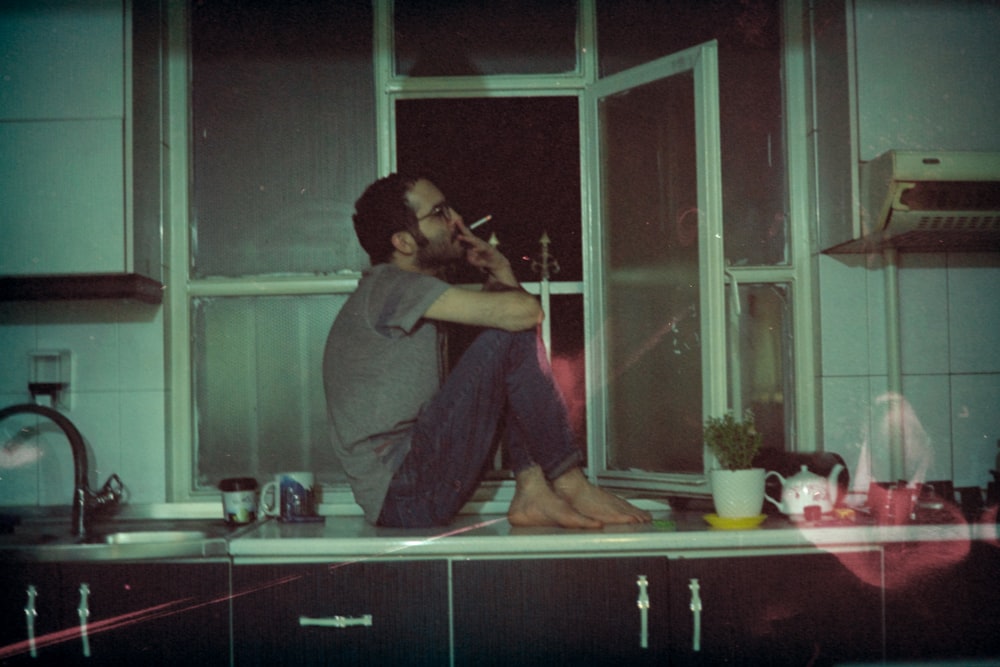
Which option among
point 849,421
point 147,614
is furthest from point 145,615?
point 849,421

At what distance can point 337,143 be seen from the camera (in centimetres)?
246

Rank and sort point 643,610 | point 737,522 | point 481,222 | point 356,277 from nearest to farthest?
point 643,610 → point 737,522 → point 481,222 → point 356,277

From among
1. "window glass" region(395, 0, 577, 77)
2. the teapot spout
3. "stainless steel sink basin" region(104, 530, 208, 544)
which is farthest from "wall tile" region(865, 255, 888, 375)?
"stainless steel sink basin" region(104, 530, 208, 544)

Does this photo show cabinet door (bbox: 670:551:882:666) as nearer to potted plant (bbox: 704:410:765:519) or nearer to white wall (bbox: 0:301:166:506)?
potted plant (bbox: 704:410:765:519)

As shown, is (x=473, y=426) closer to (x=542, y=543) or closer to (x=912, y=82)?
(x=542, y=543)

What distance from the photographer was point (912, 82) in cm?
212

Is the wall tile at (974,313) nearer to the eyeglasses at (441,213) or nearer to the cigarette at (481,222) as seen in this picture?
the cigarette at (481,222)

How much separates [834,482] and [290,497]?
132 centimetres

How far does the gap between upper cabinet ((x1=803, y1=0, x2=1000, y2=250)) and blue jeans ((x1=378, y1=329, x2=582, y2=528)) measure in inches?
34.4

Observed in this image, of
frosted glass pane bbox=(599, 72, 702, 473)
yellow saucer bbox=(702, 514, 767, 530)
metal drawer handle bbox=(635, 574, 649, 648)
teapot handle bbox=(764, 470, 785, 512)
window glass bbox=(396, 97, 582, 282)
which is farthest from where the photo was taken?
window glass bbox=(396, 97, 582, 282)

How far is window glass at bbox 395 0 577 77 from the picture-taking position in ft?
8.16

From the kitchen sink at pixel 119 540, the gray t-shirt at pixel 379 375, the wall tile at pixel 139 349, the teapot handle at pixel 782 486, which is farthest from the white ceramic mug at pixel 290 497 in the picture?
the teapot handle at pixel 782 486

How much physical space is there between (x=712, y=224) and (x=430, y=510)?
36.8 inches

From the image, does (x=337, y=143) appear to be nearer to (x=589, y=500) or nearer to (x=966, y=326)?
(x=589, y=500)
